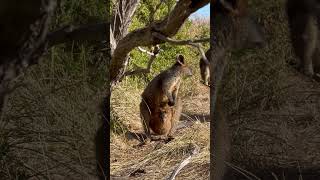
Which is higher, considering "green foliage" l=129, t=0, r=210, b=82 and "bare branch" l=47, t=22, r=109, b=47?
"green foliage" l=129, t=0, r=210, b=82

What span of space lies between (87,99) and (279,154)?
1468 millimetres

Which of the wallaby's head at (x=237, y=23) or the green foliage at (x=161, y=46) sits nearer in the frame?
the wallaby's head at (x=237, y=23)

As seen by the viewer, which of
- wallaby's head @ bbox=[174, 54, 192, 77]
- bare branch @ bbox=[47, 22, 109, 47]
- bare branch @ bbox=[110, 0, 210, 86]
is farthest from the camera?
wallaby's head @ bbox=[174, 54, 192, 77]

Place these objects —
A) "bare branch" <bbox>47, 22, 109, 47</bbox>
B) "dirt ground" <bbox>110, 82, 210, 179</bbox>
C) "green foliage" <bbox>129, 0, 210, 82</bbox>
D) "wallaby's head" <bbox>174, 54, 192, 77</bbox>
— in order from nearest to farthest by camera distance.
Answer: "bare branch" <bbox>47, 22, 109, 47</bbox>
"dirt ground" <bbox>110, 82, 210, 179</bbox>
"wallaby's head" <bbox>174, 54, 192, 77</bbox>
"green foliage" <bbox>129, 0, 210, 82</bbox>

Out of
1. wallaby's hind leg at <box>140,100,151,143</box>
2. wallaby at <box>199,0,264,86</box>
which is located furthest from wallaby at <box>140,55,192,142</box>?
wallaby at <box>199,0,264,86</box>

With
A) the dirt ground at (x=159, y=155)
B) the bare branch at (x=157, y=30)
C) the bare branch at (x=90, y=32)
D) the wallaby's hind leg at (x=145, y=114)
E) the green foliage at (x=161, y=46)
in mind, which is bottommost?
the dirt ground at (x=159, y=155)

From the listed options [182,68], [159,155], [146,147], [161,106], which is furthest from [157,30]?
[182,68]

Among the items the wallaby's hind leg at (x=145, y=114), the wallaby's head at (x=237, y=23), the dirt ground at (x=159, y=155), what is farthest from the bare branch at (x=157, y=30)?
the dirt ground at (x=159, y=155)

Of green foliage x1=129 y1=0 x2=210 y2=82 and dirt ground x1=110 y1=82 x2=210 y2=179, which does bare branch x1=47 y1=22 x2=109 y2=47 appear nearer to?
dirt ground x1=110 y1=82 x2=210 y2=179

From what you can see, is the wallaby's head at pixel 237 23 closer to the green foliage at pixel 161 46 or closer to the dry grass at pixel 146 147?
the dry grass at pixel 146 147

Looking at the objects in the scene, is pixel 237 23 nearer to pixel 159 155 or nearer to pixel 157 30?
pixel 157 30

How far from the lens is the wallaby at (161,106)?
8594 mm

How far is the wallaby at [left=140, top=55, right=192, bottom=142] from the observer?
8.59 m

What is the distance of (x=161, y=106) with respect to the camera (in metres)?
8.77
